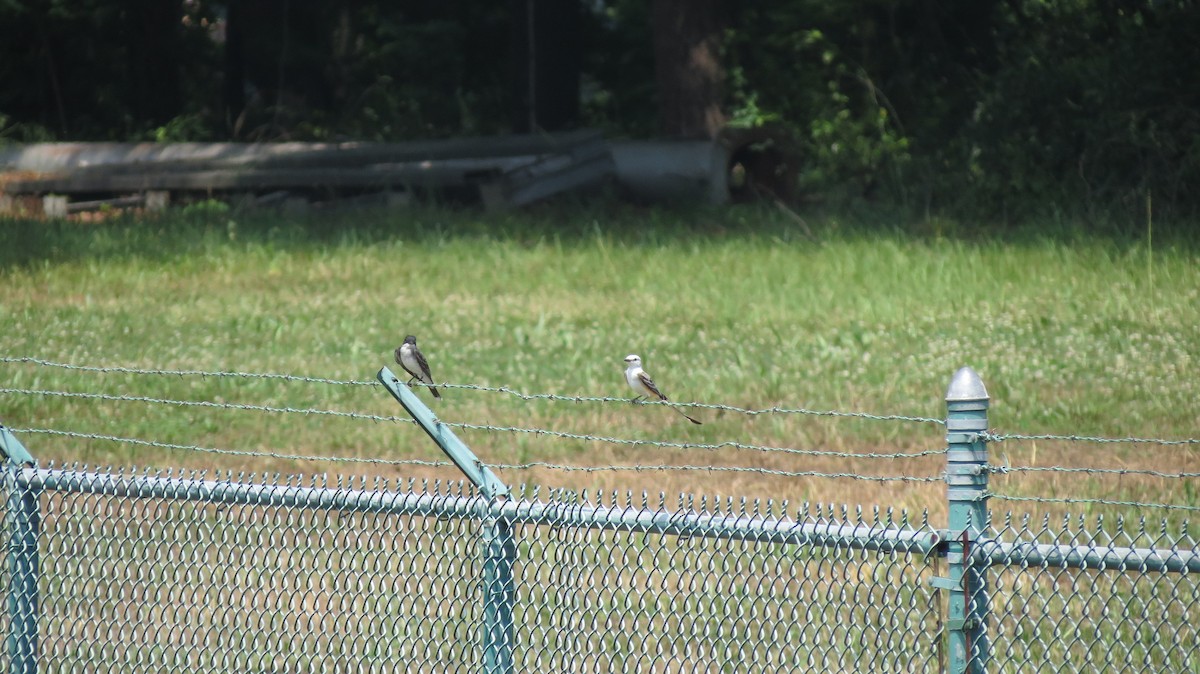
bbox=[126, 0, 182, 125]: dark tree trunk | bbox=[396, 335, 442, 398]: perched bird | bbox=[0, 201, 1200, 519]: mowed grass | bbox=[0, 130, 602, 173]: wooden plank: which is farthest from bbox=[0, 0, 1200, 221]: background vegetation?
bbox=[396, 335, 442, 398]: perched bird

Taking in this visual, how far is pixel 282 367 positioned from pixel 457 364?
1.28 meters

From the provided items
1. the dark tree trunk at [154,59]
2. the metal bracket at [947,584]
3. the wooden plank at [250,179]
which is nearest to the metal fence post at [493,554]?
the metal bracket at [947,584]

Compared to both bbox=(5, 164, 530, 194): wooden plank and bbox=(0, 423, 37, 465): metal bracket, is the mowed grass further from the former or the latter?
bbox=(0, 423, 37, 465): metal bracket

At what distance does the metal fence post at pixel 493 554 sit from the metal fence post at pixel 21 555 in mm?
1339

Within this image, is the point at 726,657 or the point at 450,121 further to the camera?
the point at 450,121

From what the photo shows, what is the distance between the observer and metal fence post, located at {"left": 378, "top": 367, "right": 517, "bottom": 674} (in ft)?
12.9

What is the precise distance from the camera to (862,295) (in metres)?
12.9

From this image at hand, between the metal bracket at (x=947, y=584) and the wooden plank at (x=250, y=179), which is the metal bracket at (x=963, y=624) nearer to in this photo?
the metal bracket at (x=947, y=584)

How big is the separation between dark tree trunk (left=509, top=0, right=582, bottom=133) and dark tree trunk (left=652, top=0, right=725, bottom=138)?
10.5 ft

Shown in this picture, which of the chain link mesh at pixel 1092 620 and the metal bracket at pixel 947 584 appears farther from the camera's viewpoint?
the chain link mesh at pixel 1092 620

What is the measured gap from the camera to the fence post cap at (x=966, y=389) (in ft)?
11.6

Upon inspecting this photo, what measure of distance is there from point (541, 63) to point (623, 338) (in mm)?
13208

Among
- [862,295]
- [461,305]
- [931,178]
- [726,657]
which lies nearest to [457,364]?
[461,305]

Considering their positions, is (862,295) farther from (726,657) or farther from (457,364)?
(726,657)
